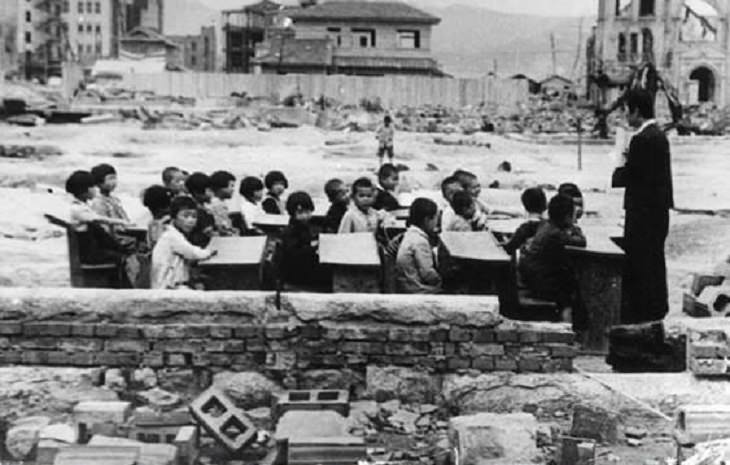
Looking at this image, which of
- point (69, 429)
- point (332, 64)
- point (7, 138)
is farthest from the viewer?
point (332, 64)

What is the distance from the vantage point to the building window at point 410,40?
62.3 m

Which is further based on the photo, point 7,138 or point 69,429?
point 7,138

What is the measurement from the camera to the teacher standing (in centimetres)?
820

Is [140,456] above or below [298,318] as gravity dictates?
below

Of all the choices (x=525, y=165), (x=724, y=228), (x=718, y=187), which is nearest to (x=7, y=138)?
(x=525, y=165)

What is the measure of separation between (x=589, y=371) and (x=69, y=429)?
11.1ft

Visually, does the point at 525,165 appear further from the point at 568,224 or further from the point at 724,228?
the point at 568,224

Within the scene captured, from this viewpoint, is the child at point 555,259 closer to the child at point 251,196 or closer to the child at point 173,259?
the child at point 173,259

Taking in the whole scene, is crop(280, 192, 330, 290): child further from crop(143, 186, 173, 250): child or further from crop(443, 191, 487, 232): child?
crop(443, 191, 487, 232): child

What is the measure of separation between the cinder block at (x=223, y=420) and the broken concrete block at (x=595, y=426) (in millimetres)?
1791

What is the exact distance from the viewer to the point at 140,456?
5605 mm

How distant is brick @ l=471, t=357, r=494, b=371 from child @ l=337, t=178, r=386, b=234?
2.28 m

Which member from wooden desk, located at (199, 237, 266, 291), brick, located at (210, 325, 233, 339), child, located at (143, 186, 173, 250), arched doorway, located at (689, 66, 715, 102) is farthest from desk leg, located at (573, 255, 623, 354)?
arched doorway, located at (689, 66, 715, 102)

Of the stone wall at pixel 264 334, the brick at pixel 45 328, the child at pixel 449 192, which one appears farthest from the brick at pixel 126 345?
the child at pixel 449 192
